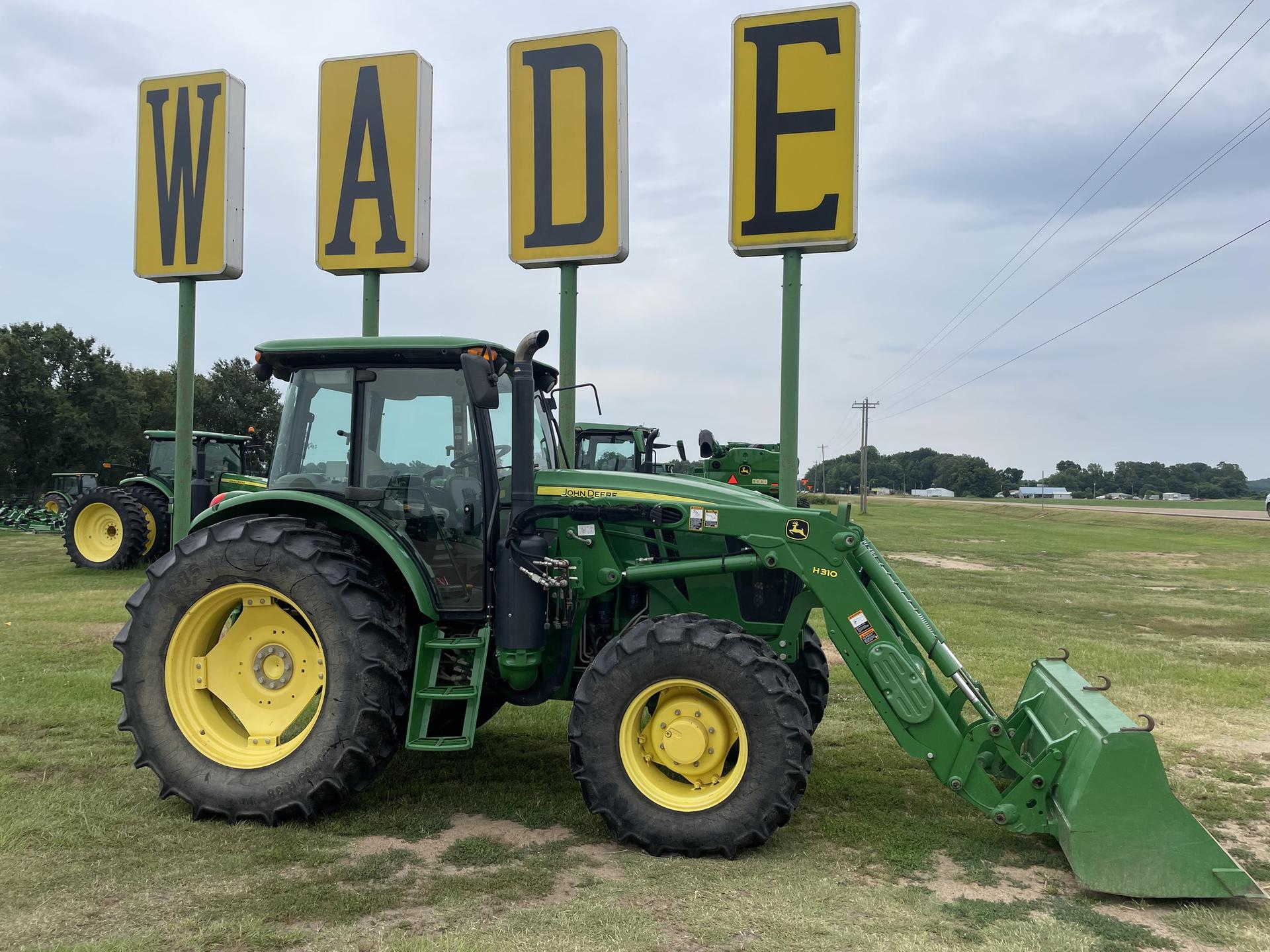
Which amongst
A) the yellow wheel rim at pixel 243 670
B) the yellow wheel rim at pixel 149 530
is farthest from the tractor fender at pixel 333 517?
the yellow wheel rim at pixel 149 530

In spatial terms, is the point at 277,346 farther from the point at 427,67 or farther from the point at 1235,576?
the point at 1235,576

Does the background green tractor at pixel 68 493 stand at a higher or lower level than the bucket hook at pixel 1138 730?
Result: higher

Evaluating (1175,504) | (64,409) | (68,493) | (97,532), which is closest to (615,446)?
(97,532)

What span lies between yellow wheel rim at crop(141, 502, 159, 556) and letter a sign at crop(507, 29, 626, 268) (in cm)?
1178

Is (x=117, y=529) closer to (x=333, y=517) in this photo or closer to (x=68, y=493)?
(x=68, y=493)

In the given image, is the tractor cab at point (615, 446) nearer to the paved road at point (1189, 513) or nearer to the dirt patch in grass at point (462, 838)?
the dirt patch in grass at point (462, 838)

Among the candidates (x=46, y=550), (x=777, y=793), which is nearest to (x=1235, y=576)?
(x=777, y=793)

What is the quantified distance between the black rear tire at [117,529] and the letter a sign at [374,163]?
409 inches

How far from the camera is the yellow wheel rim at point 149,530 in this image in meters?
16.1

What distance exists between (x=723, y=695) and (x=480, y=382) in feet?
6.34

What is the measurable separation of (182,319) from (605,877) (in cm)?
662

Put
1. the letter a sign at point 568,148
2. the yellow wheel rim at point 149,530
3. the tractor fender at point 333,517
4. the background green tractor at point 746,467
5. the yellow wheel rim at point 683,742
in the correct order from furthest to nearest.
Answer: the background green tractor at point 746,467, the yellow wheel rim at point 149,530, the letter a sign at point 568,148, the tractor fender at point 333,517, the yellow wheel rim at point 683,742

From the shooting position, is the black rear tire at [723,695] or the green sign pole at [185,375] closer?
the black rear tire at [723,695]

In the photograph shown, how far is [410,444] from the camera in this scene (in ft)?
16.9
